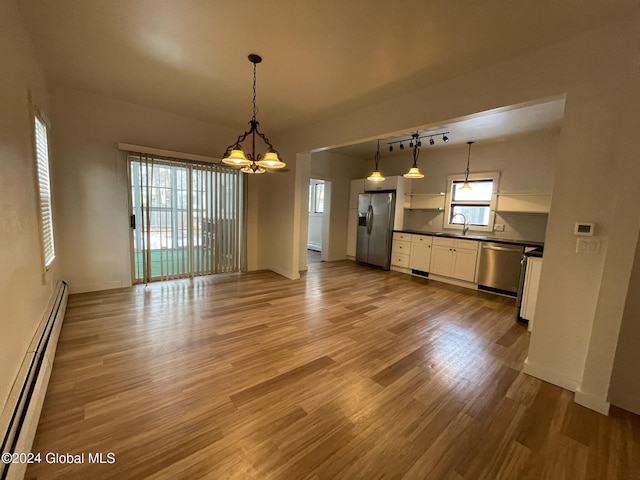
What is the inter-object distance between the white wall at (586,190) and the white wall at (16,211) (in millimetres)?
3678

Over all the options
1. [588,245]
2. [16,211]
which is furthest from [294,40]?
[588,245]

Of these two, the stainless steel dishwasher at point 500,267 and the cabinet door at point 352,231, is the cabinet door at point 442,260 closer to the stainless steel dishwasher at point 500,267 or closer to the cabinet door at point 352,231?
the stainless steel dishwasher at point 500,267

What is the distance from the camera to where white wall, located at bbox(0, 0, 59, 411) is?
1.48 meters

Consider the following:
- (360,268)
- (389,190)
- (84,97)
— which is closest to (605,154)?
(389,190)

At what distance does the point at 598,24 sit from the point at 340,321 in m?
3.37

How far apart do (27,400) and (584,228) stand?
385 cm

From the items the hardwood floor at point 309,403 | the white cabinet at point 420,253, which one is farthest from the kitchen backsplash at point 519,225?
the hardwood floor at point 309,403

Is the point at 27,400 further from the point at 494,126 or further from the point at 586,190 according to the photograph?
the point at 494,126

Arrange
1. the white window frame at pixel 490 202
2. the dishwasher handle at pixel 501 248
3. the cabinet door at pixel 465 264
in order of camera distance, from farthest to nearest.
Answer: the white window frame at pixel 490 202
the cabinet door at pixel 465 264
the dishwasher handle at pixel 501 248

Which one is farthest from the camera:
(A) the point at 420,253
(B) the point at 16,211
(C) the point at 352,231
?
(C) the point at 352,231

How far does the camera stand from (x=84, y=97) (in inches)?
141

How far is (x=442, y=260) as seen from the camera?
203 inches

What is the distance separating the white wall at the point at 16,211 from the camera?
1.48 metres

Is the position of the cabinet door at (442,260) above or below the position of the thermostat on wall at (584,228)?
below
